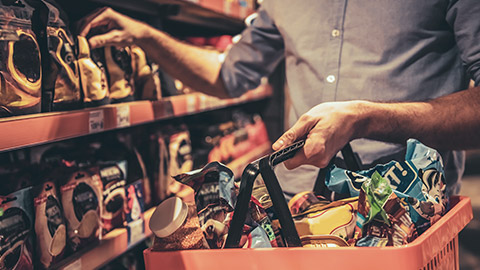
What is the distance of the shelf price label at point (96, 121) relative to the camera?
1.46 m

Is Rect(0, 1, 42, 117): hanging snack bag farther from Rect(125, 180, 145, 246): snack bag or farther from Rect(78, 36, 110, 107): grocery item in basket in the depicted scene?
Rect(125, 180, 145, 246): snack bag

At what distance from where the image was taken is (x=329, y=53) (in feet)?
4.71

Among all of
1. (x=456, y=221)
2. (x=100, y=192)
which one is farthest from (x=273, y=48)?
(x=456, y=221)

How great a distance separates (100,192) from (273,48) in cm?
78

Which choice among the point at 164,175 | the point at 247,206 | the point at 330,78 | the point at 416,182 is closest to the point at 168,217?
the point at 247,206

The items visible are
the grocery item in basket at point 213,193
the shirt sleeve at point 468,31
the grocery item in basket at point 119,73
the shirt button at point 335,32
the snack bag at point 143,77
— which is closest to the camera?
the grocery item in basket at point 213,193

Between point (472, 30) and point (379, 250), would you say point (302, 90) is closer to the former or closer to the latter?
point (472, 30)

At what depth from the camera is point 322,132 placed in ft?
3.31

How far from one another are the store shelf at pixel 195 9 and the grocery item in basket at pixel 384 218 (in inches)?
55.8

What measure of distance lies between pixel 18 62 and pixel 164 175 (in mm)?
906

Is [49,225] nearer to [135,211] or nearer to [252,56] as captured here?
[135,211]

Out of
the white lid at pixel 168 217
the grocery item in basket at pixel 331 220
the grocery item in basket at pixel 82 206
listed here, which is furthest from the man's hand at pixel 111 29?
the grocery item in basket at pixel 331 220

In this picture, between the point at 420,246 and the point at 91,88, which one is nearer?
the point at 420,246

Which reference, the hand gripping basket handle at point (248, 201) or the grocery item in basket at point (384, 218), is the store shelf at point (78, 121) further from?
the grocery item in basket at point (384, 218)
